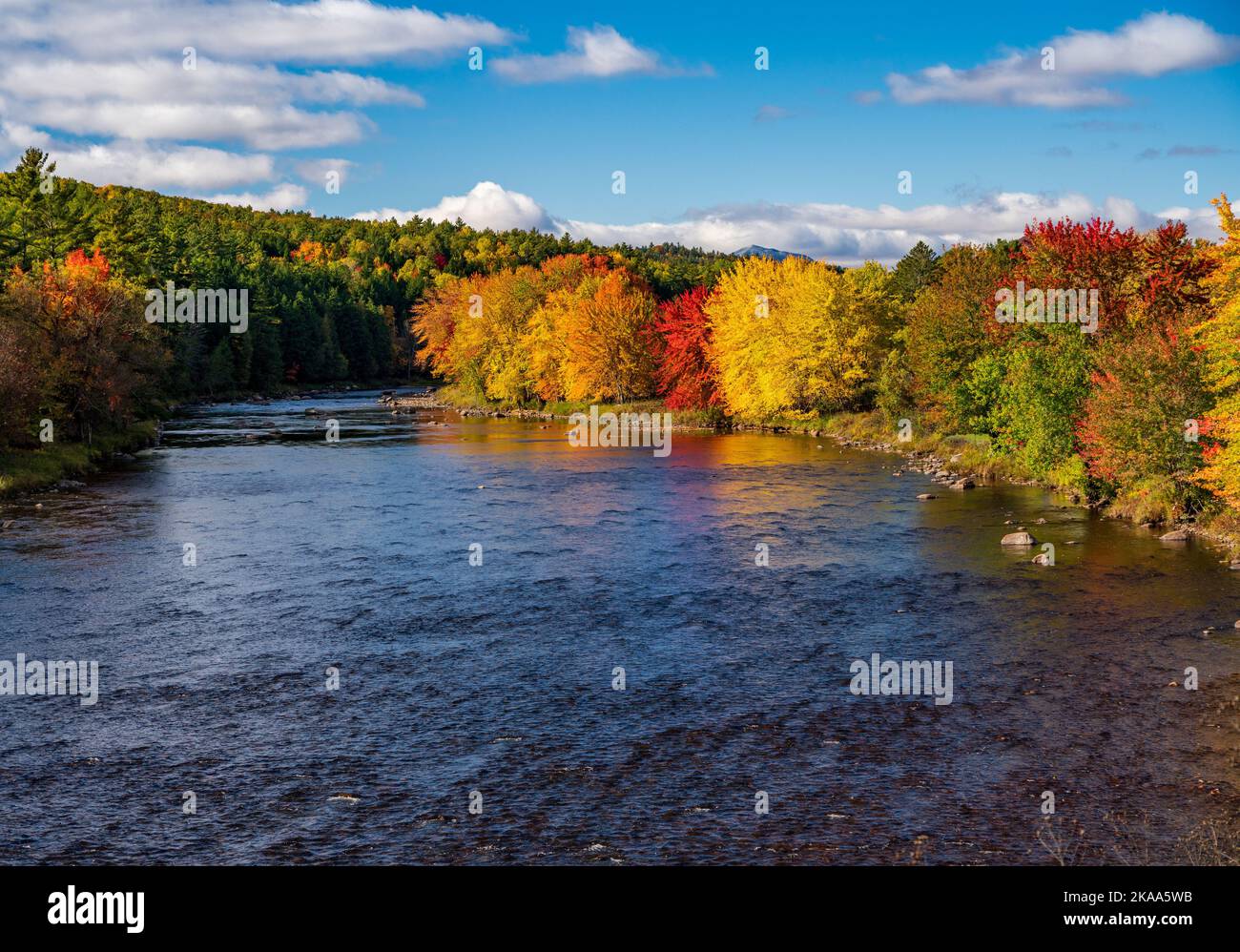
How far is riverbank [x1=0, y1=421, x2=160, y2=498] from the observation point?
5081 cm

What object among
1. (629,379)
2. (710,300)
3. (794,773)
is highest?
(710,300)

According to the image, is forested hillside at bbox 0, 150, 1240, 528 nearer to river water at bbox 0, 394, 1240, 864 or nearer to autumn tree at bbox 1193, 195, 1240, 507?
autumn tree at bbox 1193, 195, 1240, 507

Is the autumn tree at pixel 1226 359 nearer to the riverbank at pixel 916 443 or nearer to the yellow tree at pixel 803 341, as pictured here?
the riverbank at pixel 916 443

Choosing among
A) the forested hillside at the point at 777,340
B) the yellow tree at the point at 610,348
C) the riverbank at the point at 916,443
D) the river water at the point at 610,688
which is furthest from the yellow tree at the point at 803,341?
the river water at the point at 610,688

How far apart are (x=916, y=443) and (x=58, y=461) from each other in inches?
1977

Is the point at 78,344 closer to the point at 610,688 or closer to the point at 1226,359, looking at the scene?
the point at 610,688

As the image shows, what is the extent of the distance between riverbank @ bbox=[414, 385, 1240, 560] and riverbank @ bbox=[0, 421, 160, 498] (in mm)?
43245

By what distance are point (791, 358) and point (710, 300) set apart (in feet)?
49.8

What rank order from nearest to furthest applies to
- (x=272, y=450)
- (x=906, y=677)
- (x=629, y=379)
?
1. (x=906, y=677)
2. (x=272, y=450)
3. (x=629, y=379)

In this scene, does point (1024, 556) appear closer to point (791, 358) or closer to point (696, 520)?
point (696, 520)

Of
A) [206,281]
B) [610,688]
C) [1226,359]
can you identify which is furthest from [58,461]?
[206,281]

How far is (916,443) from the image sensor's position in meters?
69.1
